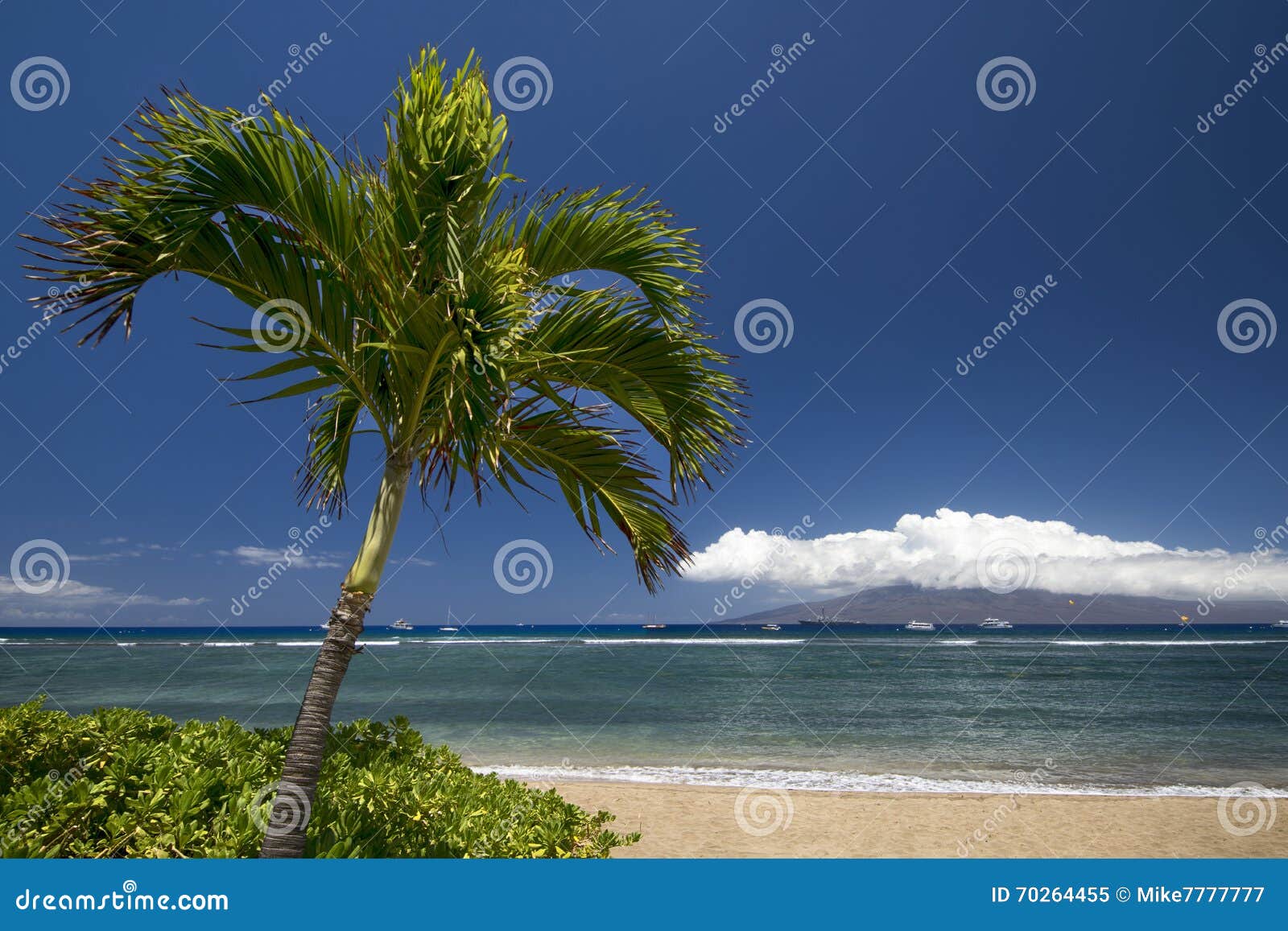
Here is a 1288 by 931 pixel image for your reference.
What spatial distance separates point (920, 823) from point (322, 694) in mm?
9118

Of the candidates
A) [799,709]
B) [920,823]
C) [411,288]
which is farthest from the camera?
[799,709]

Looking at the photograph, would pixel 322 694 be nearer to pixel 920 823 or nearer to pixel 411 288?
pixel 411 288

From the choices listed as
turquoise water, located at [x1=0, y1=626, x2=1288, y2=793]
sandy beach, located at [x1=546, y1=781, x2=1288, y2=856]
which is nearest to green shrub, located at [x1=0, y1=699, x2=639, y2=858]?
sandy beach, located at [x1=546, y1=781, x2=1288, y2=856]

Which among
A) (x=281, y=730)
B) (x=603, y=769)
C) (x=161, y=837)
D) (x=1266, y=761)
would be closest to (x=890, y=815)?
(x=603, y=769)

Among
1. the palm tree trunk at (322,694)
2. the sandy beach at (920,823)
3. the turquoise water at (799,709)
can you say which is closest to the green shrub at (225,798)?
the palm tree trunk at (322,694)

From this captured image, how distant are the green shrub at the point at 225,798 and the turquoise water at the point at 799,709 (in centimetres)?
906

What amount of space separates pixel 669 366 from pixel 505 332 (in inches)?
41.0

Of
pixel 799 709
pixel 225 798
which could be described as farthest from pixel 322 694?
pixel 799 709

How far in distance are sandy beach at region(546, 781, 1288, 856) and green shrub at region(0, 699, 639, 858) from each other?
153 inches

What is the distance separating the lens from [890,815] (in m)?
9.69

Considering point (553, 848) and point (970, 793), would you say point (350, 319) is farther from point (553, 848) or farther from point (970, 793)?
point (970, 793)

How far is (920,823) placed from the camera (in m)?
9.32

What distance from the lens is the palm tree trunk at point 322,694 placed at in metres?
3.09

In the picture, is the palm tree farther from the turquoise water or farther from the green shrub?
the turquoise water
